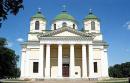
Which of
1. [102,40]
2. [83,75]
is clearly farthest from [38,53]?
[102,40]

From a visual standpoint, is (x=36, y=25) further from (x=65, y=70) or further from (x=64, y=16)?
(x=65, y=70)

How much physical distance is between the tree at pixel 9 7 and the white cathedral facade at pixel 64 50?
29.1 metres

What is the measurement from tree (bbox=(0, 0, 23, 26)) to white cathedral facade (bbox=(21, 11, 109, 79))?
2908 cm

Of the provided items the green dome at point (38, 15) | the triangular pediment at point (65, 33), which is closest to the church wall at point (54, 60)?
the triangular pediment at point (65, 33)

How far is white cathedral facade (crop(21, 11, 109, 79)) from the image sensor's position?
49438 millimetres

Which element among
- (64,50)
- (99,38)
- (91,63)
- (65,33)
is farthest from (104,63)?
(65,33)

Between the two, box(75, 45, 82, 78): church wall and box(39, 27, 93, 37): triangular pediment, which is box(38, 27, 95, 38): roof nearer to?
box(39, 27, 93, 37): triangular pediment

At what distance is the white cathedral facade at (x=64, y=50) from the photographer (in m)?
49.4

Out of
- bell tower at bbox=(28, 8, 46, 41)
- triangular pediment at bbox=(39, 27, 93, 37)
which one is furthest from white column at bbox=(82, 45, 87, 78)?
bell tower at bbox=(28, 8, 46, 41)

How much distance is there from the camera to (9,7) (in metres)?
20.1

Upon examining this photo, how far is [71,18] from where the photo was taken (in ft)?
187

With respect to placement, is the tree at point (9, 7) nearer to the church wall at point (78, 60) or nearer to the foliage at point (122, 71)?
the church wall at point (78, 60)

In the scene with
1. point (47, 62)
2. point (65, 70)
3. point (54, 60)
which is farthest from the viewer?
point (54, 60)

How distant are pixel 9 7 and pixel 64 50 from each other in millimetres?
33989
